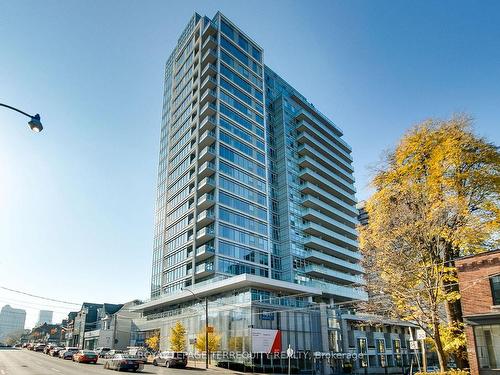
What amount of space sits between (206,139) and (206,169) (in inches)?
257

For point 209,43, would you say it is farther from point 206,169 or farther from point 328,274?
point 328,274

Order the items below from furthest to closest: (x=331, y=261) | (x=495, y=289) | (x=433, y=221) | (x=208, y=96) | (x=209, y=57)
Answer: (x=331, y=261), (x=209, y=57), (x=208, y=96), (x=495, y=289), (x=433, y=221)

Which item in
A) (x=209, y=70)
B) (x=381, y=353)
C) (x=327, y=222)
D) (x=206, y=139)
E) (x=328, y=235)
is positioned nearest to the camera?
(x=206, y=139)

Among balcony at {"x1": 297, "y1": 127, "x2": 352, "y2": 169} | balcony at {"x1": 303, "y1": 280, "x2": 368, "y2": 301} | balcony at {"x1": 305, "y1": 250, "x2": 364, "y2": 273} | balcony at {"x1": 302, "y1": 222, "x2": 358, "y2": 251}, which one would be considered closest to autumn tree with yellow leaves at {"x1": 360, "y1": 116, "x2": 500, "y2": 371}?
balcony at {"x1": 303, "y1": 280, "x2": 368, "y2": 301}

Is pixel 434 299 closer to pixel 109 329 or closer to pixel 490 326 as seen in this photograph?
pixel 490 326

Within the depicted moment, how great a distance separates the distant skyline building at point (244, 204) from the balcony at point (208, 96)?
0.30 m

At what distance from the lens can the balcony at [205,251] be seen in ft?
200

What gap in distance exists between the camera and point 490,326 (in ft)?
76.5

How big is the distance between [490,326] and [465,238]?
22.2 feet

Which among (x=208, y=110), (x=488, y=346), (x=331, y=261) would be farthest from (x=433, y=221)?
(x=331, y=261)

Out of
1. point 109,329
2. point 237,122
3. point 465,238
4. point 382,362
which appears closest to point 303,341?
point 382,362

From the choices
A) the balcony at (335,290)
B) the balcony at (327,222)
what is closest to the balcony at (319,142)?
the balcony at (327,222)

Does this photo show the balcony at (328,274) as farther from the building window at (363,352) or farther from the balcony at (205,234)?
the balcony at (205,234)

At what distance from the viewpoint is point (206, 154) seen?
221 ft
